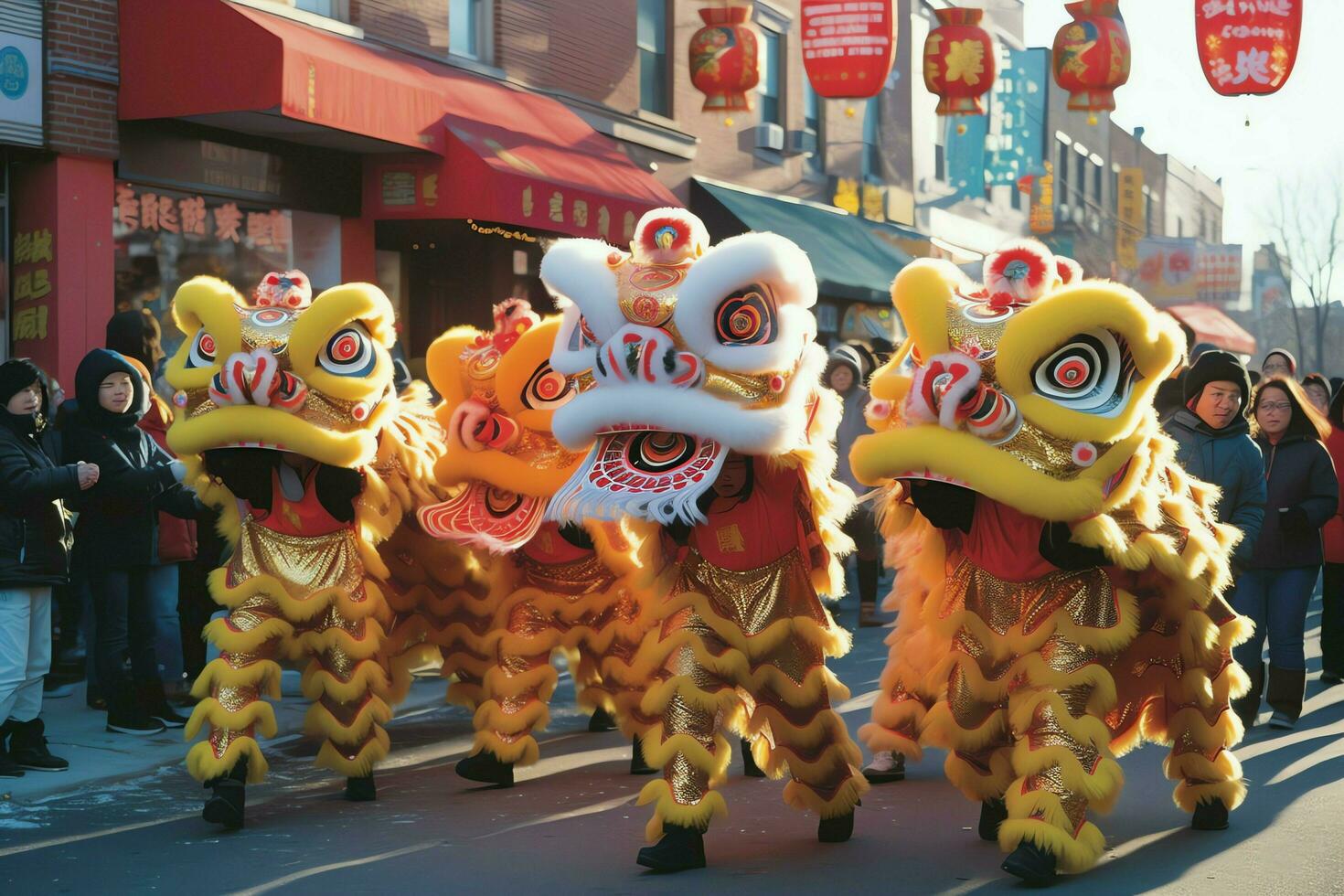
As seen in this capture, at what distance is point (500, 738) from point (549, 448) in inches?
51.7

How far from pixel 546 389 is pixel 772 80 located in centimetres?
1575

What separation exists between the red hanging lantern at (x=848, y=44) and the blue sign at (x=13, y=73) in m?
7.51

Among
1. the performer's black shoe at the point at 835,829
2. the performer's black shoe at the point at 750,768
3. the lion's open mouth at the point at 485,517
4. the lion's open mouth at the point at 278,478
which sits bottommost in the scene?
the performer's black shoe at the point at 750,768

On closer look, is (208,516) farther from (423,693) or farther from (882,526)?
(882,526)

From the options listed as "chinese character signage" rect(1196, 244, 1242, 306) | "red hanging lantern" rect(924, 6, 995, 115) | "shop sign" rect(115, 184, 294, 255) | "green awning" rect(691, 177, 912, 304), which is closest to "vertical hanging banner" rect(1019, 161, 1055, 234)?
"chinese character signage" rect(1196, 244, 1242, 306)

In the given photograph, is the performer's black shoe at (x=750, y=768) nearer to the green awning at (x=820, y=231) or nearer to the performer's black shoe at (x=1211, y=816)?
the performer's black shoe at (x=1211, y=816)

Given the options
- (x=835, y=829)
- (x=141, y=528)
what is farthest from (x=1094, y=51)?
(x=835, y=829)

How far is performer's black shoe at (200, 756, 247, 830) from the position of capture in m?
6.34

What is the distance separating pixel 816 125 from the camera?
928 inches

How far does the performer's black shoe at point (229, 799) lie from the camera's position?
20.8ft

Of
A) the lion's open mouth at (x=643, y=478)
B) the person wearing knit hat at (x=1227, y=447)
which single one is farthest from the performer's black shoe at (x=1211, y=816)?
the lion's open mouth at (x=643, y=478)

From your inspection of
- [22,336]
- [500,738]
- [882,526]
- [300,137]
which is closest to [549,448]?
[500,738]

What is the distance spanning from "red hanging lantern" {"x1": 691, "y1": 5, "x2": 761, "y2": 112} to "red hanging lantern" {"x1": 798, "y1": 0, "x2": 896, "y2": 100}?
1.82 metres

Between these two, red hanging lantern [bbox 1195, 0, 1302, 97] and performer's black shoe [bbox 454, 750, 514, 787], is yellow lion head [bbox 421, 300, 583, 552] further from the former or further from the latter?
red hanging lantern [bbox 1195, 0, 1302, 97]
